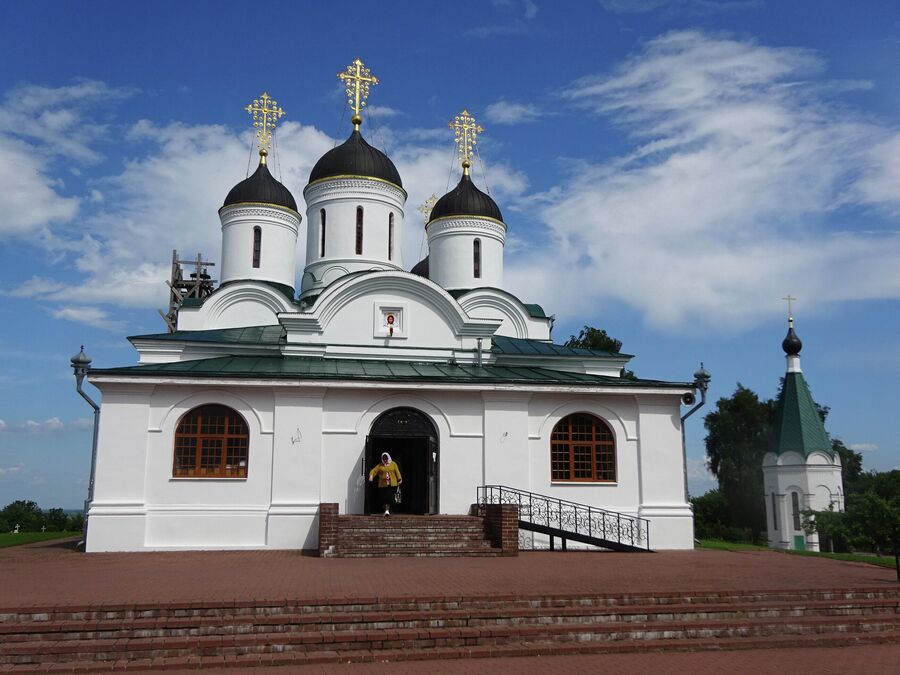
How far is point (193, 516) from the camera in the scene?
55.7ft

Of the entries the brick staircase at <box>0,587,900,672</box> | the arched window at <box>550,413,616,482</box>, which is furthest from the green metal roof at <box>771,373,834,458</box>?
the brick staircase at <box>0,587,900,672</box>

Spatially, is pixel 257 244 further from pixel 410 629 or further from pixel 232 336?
pixel 410 629

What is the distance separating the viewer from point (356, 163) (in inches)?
999

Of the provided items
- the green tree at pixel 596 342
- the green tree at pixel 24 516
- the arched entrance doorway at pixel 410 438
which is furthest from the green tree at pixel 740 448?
the green tree at pixel 24 516

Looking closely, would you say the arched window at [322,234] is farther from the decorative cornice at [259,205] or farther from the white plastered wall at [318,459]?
the white plastered wall at [318,459]

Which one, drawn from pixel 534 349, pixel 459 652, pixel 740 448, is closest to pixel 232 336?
pixel 534 349

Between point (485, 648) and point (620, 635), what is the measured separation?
5.77 feet

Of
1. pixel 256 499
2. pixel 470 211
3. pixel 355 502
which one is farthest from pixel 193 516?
pixel 470 211

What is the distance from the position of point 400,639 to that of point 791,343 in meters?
27.6

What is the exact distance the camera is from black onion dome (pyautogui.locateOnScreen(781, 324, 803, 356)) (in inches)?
1272

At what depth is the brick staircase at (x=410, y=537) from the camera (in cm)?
1546

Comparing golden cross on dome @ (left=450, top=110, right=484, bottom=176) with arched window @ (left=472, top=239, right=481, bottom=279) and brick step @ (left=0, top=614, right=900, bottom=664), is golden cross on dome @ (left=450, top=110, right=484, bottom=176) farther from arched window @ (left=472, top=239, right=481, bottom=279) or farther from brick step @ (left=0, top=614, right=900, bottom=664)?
brick step @ (left=0, top=614, right=900, bottom=664)

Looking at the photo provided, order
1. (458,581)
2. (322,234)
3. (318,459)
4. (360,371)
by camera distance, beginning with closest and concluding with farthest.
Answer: (458,581), (318,459), (360,371), (322,234)

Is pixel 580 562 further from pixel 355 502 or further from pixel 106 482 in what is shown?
pixel 106 482
